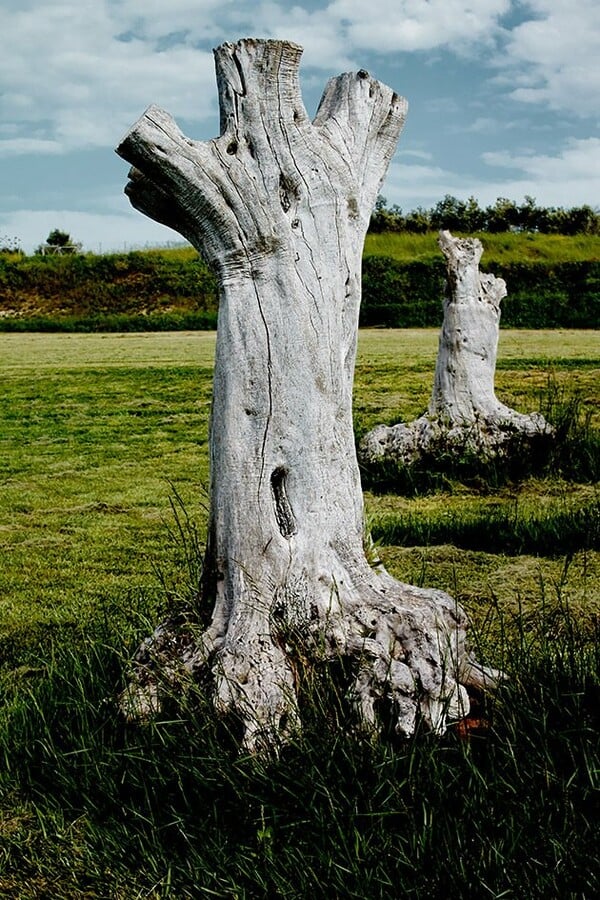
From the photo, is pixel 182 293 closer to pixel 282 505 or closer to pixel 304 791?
pixel 282 505

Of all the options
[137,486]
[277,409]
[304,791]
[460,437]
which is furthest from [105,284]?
[304,791]

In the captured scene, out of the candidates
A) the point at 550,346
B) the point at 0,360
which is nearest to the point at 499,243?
the point at 550,346

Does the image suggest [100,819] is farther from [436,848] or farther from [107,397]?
[107,397]

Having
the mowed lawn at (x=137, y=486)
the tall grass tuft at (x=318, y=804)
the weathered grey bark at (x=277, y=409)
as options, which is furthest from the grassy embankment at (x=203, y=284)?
the tall grass tuft at (x=318, y=804)

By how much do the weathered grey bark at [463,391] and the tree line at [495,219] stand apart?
42.4 metres

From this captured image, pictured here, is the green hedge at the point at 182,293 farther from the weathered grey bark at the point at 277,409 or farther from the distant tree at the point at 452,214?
the weathered grey bark at the point at 277,409

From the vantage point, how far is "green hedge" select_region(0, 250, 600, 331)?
36.7 metres

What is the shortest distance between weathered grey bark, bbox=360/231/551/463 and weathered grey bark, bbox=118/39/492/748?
584cm

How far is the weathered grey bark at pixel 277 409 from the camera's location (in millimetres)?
3502

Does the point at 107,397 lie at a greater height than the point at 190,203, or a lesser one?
lesser

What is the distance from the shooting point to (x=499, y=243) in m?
47.1

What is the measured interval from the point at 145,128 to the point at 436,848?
2484mm

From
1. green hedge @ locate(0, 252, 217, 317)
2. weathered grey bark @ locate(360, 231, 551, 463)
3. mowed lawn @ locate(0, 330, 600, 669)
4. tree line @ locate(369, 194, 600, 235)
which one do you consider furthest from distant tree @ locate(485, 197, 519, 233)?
weathered grey bark @ locate(360, 231, 551, 463)

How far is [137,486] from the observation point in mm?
10305
